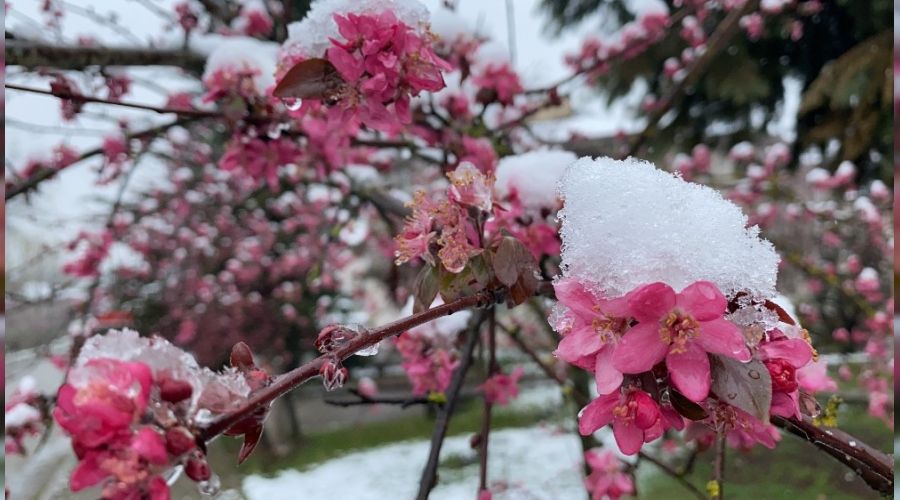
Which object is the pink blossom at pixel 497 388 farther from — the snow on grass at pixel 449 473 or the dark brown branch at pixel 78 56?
the dark brown branch at pixel 78 56

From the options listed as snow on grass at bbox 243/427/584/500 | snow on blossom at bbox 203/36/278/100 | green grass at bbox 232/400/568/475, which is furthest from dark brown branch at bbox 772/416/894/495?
green grass at bbox 232/400/568/475

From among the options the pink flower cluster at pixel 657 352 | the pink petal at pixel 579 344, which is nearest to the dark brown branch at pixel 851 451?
the pink flower cluster at pixel 657 352

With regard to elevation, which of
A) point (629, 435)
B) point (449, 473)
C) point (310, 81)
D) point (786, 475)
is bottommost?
point (786, 475)

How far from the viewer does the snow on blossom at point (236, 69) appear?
3.07 ft

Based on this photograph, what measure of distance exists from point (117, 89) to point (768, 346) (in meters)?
1.17

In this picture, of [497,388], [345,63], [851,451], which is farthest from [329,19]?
[497,388]

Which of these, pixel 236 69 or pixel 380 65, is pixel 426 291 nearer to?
pixel 380 65

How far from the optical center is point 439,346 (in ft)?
3.61

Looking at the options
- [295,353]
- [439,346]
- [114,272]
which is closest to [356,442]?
[295,353]

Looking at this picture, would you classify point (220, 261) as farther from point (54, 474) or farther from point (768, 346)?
point (768, 346)

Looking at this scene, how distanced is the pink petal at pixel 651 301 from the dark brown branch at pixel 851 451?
0.15 meters

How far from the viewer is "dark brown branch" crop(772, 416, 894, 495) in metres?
0.46

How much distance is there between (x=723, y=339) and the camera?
37 centimetres

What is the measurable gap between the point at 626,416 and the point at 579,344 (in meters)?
0.05
